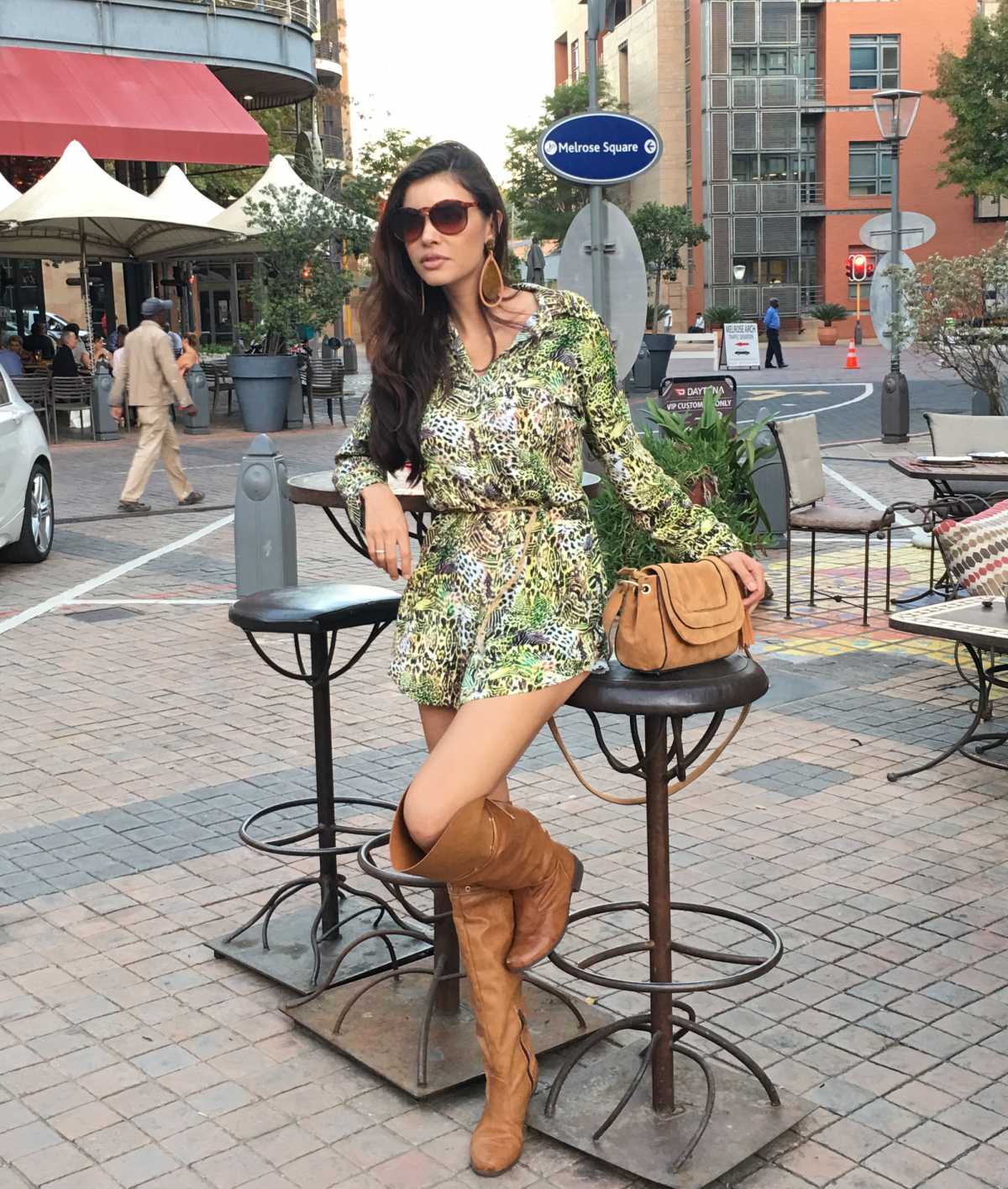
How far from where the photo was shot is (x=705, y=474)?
8648 millimetres

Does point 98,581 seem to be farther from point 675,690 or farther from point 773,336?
point 773,336

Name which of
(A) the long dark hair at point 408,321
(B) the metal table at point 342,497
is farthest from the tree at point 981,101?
(A) the long dark hair at point 408,321

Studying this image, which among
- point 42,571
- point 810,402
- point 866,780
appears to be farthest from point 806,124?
point 866,780

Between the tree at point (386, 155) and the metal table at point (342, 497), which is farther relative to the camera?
the tree at point (386, 155)

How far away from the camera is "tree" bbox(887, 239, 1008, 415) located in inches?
579

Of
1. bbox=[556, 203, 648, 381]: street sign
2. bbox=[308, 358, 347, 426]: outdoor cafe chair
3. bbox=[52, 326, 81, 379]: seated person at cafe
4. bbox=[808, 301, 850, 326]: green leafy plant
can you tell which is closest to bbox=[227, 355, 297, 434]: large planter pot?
bbox=[308, 358, 347, 426]: outdoor cafe chair

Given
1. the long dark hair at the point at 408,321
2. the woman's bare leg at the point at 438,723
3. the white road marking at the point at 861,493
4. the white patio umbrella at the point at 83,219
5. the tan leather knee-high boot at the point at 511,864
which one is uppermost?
the white patio umbrella at the point at 83,219

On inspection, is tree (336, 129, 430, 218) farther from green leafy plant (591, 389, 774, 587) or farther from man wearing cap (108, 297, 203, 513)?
green leafy plant (591, 389, 774, 587)

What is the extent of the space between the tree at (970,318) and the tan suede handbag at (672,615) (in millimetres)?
12211

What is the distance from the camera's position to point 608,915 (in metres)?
4.50

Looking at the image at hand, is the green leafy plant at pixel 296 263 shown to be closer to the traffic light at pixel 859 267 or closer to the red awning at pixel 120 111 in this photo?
the red awning at pixel 120 111

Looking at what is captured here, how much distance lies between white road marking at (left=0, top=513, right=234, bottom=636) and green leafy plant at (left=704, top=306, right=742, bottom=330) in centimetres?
3956

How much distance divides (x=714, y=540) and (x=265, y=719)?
397 cm

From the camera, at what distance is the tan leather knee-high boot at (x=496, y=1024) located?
301cm
